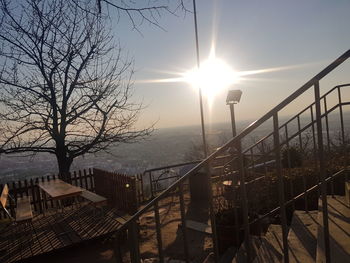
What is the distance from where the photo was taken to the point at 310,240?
3258mm

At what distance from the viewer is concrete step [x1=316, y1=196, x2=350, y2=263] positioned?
8.11 feet

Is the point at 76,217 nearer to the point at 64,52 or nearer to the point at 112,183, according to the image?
the point at 112,183

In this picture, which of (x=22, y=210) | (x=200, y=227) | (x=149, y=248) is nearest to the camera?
(x=149, y=248)

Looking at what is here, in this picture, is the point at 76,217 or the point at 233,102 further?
the point at 233,102

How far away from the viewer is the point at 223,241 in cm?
472

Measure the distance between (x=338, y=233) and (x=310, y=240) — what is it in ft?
1.47

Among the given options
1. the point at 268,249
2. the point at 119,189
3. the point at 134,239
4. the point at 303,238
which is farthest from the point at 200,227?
the point at 134,239

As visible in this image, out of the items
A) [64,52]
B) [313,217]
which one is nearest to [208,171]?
[313,217]

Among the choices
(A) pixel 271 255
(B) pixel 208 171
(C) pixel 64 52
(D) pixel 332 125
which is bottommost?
(A) pixel 271 255

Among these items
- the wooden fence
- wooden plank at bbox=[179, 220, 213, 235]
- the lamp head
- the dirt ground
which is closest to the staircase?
the dirt ground

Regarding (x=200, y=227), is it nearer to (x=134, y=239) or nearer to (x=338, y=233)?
(x=338, y=233)

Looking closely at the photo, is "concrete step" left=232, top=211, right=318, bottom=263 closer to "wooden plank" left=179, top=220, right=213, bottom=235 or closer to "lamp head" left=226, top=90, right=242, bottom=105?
"wooden plank" left=179, top=220, right=213, bottom=235

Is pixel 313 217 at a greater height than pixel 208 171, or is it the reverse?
pixel 208 171

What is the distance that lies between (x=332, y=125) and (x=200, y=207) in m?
5.41
